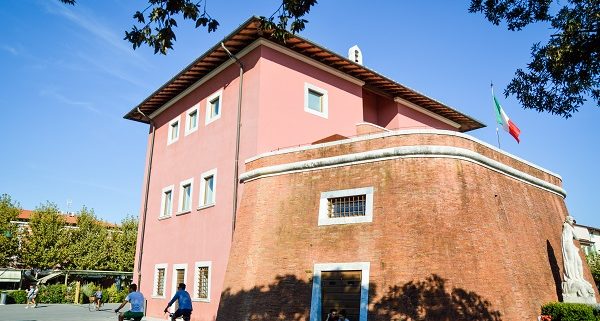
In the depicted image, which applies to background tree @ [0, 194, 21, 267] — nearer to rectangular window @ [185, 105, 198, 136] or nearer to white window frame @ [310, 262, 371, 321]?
rectangular window @ [185, 105, 198, 136]

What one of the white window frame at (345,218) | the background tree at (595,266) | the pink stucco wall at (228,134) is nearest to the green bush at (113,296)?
the pink stucco wall at (228,134)

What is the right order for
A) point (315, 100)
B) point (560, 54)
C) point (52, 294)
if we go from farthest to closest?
point (52, 294), point (315, 100), point (560, 54)

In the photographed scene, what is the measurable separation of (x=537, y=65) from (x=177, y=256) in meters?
16.2

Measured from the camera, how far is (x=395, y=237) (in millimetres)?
13133

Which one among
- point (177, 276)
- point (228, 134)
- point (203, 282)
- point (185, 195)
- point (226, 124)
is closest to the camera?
point (203, 282)

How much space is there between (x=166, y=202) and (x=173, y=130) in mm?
3751

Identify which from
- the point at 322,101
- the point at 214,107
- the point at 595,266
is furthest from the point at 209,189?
the point at 595,266

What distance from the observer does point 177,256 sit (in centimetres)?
2088

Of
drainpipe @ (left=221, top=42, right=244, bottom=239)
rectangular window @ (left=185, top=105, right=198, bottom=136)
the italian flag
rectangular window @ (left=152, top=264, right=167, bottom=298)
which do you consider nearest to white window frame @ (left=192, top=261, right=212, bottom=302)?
drainpipe @ (left=221, top=42, right=244, bottom=239)

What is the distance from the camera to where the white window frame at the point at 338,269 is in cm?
1281

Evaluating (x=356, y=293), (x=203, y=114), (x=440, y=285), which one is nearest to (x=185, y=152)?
(x=203, y=114)

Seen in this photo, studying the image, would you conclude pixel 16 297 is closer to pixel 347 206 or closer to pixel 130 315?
pixel 130 315

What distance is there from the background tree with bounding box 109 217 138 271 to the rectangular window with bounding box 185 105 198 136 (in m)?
28.5

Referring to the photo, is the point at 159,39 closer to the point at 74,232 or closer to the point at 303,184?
the point at 303,184
